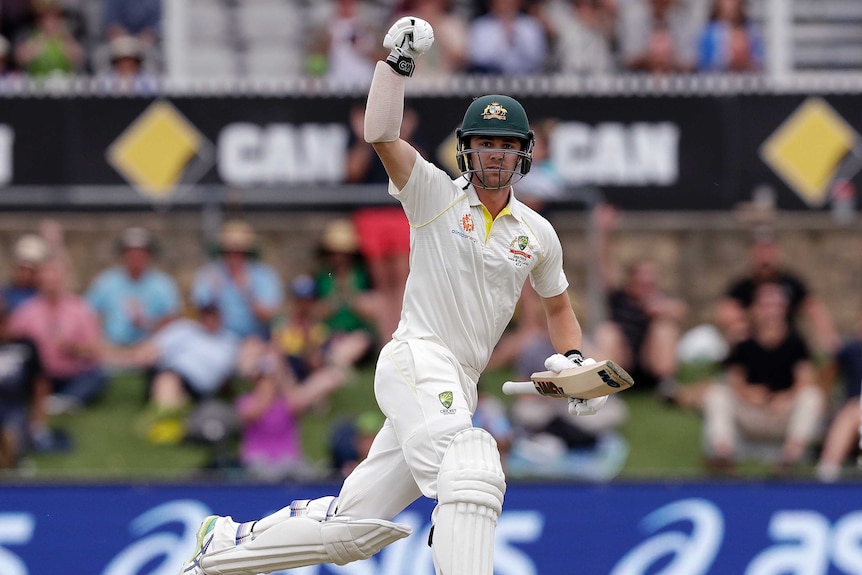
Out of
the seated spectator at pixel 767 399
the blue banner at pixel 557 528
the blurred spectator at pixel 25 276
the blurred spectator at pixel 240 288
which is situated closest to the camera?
the blue banner at pixel 557 528

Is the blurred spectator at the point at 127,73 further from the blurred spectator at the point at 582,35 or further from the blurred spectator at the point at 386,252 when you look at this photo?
the blurred spectator at the point at 582,35

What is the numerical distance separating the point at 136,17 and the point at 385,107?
857cm

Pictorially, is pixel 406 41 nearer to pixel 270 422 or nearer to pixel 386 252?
pixel 270 422

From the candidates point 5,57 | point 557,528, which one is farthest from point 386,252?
point 5,57

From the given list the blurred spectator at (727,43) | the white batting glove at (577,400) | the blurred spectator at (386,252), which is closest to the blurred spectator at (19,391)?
the blurred spectator at (386,252)

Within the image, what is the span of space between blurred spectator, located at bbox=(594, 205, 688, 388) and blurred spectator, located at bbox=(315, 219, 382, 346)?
173 centimetres

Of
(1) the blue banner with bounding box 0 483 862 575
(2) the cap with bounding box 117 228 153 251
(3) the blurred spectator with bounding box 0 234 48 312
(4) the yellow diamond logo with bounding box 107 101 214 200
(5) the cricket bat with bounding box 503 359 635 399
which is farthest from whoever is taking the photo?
(4) the yellow diamond logo with bounding box 107 101 214 200

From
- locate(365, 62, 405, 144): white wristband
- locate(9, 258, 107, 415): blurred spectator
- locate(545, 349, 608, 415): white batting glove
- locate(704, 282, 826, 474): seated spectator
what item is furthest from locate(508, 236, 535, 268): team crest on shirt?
locate(9, 258, 107, 415): blurred spectator

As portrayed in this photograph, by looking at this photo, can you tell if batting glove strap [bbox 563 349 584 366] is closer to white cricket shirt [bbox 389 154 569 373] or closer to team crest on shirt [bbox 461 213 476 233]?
white cricket shirt [bbox 389 154 569 373]

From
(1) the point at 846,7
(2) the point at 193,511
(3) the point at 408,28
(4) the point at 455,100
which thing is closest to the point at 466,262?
(3) the point at 408,28

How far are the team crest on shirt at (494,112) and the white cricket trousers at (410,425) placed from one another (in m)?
0.95

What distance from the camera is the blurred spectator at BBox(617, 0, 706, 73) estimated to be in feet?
44.7

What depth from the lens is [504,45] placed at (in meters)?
13.4

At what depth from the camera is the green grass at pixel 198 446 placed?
36.7ft
